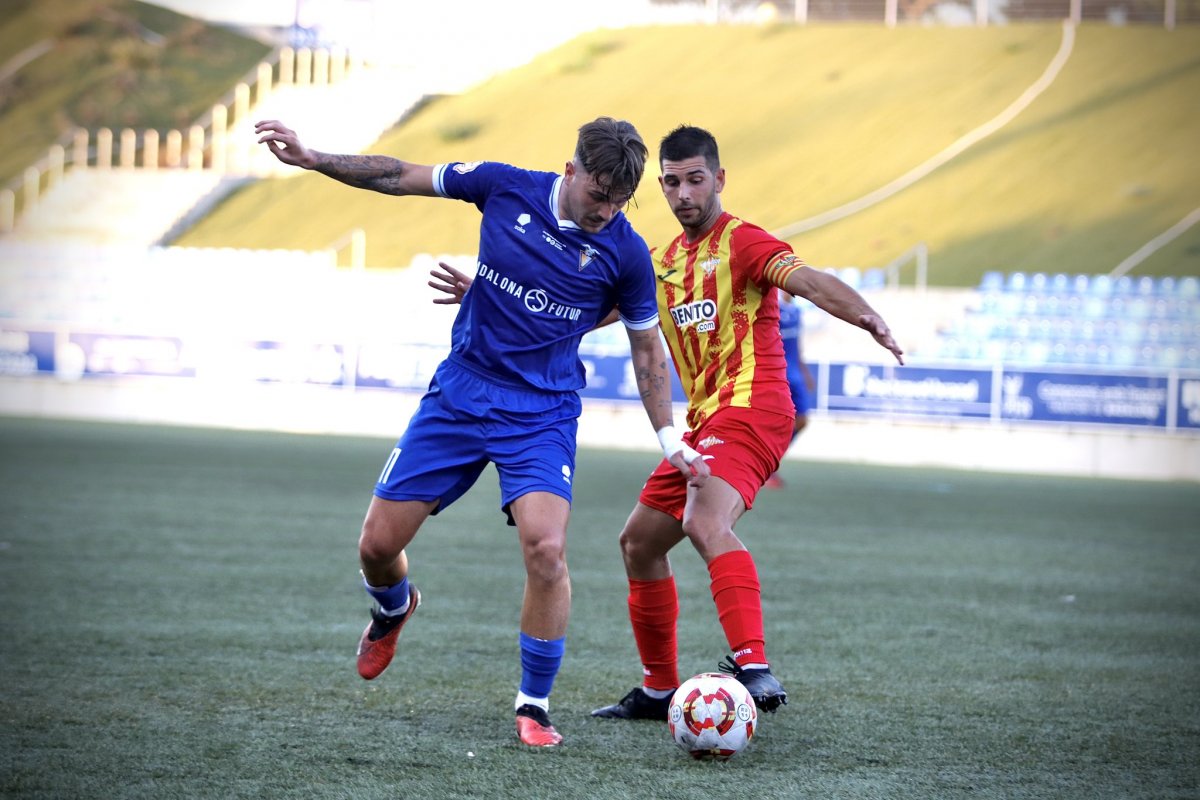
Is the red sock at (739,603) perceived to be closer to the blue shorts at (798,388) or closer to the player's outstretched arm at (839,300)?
the player's outstretched arm at (839,300)

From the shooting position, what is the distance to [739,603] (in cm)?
443

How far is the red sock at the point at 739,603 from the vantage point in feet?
14.4

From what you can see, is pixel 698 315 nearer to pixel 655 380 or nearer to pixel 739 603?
pixel 655 380

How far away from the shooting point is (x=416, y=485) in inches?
177

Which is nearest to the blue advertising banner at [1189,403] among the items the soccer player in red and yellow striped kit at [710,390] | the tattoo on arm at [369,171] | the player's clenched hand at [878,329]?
the soccer player in red and yellow striped kit at [710,390]

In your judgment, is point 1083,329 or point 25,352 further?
point 25,352

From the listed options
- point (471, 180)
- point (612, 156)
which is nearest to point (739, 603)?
point (612, 156)

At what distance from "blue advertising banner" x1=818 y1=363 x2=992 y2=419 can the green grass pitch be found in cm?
760

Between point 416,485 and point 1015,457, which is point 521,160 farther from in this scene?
point 416,485

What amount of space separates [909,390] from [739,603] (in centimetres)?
1546

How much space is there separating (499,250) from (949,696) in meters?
2.23

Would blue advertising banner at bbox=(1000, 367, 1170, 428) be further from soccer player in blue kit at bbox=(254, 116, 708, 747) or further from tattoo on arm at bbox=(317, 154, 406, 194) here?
tattoo on arm at bbox=(317, 154, 406, 194)

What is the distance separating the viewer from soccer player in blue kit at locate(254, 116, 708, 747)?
4.39 m

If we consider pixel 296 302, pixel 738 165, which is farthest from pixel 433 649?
pixel 738 165
